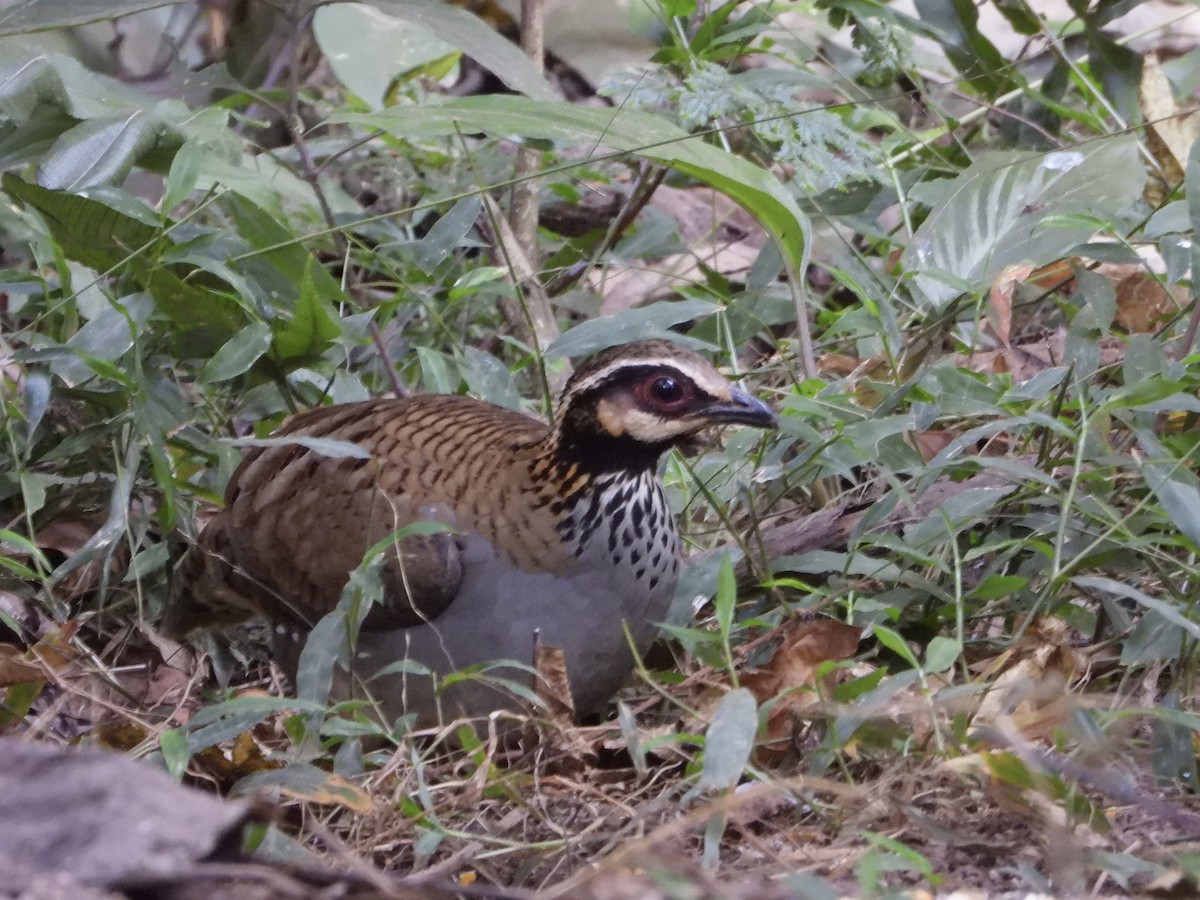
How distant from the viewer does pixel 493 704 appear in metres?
3.38

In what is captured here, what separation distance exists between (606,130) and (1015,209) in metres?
1.16

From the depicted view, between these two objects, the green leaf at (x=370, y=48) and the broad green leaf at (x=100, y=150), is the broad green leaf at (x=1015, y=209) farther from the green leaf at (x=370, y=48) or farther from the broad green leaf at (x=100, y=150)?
the green leaf at (x=370, y=48)

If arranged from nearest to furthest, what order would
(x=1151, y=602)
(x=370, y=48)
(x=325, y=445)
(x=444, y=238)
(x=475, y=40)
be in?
1. (x=1151, y=602)
2. (x=325, y=445)
3. (x=475, y=40)
4. (x=444, y=238)
5. (x=370, y=48)

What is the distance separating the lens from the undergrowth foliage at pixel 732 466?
2.78m

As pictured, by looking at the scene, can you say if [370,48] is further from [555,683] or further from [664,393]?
[555,683]

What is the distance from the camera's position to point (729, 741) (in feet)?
8.41

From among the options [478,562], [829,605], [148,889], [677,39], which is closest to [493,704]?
[478,562]

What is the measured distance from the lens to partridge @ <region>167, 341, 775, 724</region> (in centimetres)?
345

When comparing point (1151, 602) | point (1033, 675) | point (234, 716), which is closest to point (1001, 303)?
point (1033, 675)

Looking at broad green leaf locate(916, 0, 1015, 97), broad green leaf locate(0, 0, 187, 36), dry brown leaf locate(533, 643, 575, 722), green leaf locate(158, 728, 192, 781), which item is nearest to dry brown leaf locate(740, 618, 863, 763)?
dry brown leaf locate(533, 643, 575, 722)

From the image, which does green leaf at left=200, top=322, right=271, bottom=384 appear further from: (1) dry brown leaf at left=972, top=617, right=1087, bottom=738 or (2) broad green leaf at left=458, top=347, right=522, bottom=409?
(1) dry brown leaf at left=972, top=617, right=1087, bottom=738

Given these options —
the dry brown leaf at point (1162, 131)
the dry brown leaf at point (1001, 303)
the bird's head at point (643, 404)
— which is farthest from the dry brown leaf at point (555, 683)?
the dry brown leaf at point (1162, 131)

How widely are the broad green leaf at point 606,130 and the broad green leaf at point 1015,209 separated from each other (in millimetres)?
370

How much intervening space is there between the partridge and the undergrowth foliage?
0.16 metres
